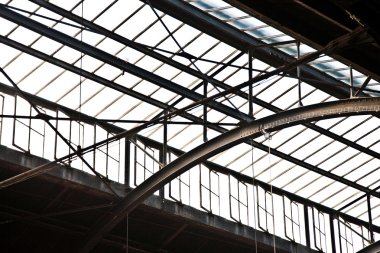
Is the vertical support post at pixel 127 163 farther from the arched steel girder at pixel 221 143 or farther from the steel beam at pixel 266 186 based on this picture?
the arched steel girder at pixel 221 143

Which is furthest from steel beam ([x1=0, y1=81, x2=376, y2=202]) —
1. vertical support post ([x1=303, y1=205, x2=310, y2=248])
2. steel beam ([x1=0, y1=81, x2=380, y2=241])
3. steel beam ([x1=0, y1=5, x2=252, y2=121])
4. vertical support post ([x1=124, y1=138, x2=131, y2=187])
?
vertical support post ([x1=303, y1=205, x2=310, y2=248])

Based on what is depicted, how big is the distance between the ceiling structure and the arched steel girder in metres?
0.37

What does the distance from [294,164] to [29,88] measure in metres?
12.4

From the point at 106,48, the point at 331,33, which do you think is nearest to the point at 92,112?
the point at 106,48

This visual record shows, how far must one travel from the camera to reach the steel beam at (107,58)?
31.2 meters

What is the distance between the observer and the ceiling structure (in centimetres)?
3172

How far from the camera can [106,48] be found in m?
33.4

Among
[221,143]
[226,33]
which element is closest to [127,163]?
[221,143]

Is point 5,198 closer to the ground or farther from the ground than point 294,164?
closer to the ground

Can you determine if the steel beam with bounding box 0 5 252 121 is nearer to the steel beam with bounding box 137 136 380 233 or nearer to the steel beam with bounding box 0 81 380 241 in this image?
the steel beam with bounding box 0 81 380 241

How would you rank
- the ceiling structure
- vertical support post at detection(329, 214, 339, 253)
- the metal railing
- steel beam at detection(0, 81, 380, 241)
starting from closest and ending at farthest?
the ceiling structure
steel beam at detection(0, 81, 380, 241)
the metal railing
vertical support post at detection(329, 214, 339, 253)

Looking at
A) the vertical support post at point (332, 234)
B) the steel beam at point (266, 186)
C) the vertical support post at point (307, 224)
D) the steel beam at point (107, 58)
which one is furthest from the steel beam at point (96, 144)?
the vertical support post at point (332, 234)

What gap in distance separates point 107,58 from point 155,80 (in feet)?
6.94

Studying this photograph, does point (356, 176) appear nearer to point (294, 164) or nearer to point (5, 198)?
point (294, 164)
